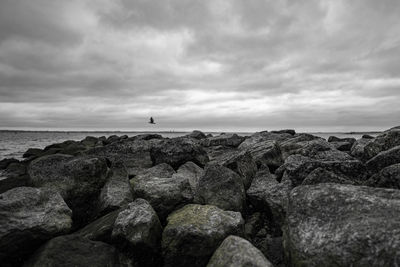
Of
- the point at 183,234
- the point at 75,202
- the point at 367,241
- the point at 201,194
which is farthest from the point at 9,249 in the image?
the point at 367,241

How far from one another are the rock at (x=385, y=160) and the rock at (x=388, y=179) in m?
1.18

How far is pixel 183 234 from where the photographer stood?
518 centimetres

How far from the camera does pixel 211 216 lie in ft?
18.1

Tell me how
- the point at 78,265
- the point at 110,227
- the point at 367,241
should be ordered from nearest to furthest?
the point at 367,241 → the point at 78,265 → the point at 110,227

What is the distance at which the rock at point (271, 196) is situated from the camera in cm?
671

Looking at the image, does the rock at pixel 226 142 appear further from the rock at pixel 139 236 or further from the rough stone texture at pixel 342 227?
the rough stone texture at pixel 342 227

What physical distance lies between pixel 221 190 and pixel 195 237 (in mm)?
2342

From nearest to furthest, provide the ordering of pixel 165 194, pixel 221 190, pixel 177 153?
pixel 165 194 → pixel 221 190 → pixel 177 153

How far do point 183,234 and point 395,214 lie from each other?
3.22 meters

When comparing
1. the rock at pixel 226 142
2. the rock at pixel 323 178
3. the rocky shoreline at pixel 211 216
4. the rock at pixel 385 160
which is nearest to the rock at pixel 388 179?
the rocky shoreline at pixel 211 216

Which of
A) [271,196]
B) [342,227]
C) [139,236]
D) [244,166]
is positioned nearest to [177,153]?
[244,166]

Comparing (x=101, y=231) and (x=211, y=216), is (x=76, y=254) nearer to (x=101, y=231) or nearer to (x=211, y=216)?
(x=101, y=231)

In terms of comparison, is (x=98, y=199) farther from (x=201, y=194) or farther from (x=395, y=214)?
(x=395, y=214)

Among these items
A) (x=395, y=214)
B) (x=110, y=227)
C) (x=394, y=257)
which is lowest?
(x=110, y=227)
